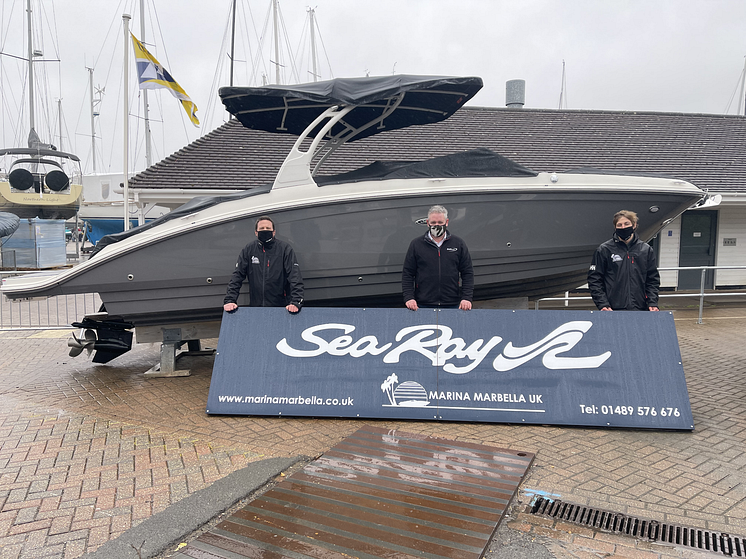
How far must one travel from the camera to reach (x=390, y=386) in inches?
166

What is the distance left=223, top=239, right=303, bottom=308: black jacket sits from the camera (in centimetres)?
469

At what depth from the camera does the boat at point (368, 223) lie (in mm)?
4898

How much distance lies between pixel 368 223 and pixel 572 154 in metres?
9.19

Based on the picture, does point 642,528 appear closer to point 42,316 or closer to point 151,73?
point 151,73

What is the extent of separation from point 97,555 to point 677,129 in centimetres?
1619

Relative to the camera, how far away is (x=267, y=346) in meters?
4.39

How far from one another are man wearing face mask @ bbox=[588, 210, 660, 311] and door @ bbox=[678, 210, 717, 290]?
10046 millimetres

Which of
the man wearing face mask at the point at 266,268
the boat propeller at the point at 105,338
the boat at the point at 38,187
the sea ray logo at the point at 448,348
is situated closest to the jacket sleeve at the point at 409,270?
the sea ray logo at the point at 448,348

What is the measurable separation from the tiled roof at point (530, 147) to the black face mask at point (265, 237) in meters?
6.29

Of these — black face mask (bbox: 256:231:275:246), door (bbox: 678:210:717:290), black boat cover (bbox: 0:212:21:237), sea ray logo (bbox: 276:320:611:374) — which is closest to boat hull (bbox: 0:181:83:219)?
black boat cover (bbox: 0:212:21:237)

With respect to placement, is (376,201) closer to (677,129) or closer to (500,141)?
(500,141)

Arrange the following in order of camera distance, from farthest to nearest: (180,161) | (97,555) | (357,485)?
(180,161), (357,485), (97,555)

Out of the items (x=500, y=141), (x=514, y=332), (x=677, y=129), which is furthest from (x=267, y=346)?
(x=677, y=129)

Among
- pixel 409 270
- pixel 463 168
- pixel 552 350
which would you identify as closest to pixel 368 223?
pixel 409 270
